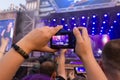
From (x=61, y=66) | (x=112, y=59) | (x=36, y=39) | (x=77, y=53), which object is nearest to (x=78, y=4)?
(x=61, y=66)

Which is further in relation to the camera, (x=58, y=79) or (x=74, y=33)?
(x=58, y=79)

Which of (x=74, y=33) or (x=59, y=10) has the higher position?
(x=59, y=10)

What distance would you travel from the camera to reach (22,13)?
22719 millimetres

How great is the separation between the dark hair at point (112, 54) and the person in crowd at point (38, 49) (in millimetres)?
148

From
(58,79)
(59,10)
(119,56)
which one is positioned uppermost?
(59,10)

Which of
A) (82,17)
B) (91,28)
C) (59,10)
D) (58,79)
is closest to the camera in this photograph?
(58,79)

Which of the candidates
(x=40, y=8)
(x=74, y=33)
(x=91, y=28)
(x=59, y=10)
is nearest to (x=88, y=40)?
(x=74, y=33)

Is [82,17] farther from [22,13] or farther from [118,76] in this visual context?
[118,76]

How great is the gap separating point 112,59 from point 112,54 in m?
0.02

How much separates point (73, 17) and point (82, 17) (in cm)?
42

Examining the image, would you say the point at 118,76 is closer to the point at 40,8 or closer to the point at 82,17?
the point at 82,17

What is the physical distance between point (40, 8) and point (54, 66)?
20.5 m

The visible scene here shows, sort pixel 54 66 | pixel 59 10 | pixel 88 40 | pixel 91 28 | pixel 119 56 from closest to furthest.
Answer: pixel 88 40, pixel 119 56, pixel 54 66, pixel 91 28, pixel 59 10

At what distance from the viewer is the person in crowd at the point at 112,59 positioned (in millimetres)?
1368
